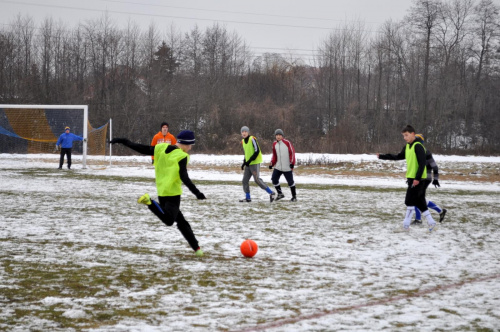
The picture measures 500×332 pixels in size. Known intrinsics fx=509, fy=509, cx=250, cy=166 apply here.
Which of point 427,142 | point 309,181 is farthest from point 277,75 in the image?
point 309,181

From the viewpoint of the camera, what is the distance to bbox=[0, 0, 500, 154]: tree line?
45.0 m

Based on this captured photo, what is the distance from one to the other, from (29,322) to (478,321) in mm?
3877

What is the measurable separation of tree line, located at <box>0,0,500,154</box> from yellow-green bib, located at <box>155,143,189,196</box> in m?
35.0

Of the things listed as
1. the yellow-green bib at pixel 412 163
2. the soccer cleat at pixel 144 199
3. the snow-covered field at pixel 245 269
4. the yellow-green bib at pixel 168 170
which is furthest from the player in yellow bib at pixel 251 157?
the soccer cleat at pixel 144 199

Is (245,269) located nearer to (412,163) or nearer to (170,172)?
(170,172)

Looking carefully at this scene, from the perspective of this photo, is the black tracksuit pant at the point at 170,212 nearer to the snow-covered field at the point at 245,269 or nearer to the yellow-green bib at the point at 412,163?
the snow-covered field at the point at 245,269

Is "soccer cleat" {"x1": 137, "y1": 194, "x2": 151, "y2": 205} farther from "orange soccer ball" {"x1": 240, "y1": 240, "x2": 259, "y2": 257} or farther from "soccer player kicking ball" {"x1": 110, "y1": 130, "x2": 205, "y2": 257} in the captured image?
"orange soccer ball" {"x1": 240, "y1": 240, "x2": 259, "y2": 257}

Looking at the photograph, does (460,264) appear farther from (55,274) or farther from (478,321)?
(55,274)

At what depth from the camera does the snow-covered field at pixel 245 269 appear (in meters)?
4.51

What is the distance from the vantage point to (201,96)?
1884 inches

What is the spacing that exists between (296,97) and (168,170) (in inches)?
1884

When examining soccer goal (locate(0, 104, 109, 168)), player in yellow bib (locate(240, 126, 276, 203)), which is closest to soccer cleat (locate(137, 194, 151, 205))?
player in yellow bib (locate(240, 126, 276, 203))

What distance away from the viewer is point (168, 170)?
265 inches

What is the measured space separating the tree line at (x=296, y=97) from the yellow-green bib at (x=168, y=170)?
115 ft
